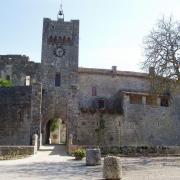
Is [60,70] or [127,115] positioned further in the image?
[127,115]

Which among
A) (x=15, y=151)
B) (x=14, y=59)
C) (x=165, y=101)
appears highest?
(x=14, y=59)

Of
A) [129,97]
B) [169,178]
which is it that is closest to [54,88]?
[129,97]

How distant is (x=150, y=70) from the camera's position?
1298 inches

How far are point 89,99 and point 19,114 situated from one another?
39.7 ft

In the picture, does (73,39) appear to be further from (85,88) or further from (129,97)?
(129,97)

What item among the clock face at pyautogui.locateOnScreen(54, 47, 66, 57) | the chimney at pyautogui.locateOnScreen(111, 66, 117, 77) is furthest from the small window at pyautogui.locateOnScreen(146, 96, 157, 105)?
the clock face at pyautogui.locateOnScreen(54, 47, 66, 57)

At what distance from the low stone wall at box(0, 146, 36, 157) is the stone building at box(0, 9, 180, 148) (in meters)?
11.9

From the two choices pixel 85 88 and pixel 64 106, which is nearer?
pixel 64 106

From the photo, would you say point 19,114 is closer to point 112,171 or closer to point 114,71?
point 114,71

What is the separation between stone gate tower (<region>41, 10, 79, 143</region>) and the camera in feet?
142

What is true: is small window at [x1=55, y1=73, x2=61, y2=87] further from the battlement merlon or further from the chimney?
the chimney

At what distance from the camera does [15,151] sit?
27547 millimetres

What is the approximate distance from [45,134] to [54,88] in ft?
18.5

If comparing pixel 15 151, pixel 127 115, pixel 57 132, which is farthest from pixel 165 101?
pixel 15 151
